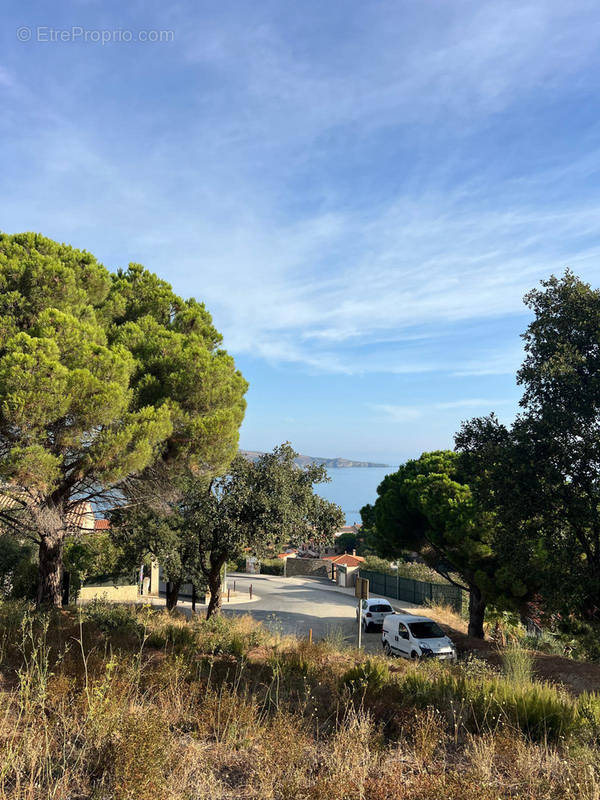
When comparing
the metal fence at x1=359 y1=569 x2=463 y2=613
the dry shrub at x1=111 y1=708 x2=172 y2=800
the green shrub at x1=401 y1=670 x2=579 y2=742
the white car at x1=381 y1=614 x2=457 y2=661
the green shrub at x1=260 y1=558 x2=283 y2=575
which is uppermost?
the dry shrub at x1=111 y1=708 x2=172 y2=800

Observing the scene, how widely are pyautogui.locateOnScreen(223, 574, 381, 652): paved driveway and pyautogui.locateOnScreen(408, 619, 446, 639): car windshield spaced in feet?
6.25

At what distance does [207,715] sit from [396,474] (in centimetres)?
1881

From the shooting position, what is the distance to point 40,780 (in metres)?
4.27

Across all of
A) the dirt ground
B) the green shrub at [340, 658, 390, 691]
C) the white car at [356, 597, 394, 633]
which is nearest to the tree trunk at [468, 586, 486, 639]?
the dirt ground

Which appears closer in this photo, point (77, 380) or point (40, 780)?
point (40, 780)

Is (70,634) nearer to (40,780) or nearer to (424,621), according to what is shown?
(40,780)

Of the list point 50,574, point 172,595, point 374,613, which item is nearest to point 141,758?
point 50,574

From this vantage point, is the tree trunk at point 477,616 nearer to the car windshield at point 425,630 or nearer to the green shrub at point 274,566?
the car windshield at point 425,630

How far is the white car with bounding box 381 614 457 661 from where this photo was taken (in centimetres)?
1609

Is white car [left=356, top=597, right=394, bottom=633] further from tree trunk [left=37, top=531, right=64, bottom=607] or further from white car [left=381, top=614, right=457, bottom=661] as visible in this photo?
tree trunk [left=37, top=531, right=64, bottom=607]

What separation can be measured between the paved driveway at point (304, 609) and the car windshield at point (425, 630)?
1905 mm

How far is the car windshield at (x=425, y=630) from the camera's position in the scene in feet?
55.4

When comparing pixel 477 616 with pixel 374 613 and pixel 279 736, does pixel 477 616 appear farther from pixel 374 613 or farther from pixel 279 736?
pixel 279 736

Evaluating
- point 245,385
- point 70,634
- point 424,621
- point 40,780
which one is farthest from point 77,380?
point 424,621
